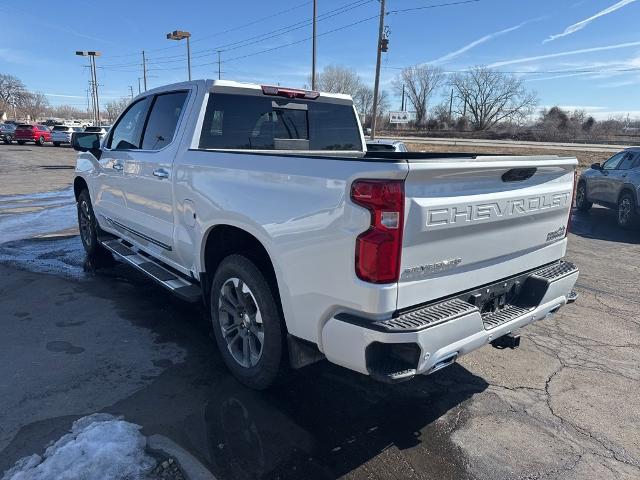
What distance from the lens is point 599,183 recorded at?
11062mm

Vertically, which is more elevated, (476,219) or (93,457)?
(476,219)

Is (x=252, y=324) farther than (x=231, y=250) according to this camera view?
No

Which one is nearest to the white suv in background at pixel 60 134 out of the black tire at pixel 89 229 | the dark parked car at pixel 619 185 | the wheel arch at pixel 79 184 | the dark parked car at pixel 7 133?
the dark parked car at pixel 7 133

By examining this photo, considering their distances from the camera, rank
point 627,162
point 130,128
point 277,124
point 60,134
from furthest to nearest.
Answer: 1. point 60,134
2. point 627,162
3. point 130,128
4. point 277,124

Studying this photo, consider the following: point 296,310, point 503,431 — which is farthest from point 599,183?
point 296,310

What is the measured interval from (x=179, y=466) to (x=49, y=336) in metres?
2.30

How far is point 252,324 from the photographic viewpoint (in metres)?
3.28

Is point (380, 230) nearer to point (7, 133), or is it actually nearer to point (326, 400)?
point (326, 400)

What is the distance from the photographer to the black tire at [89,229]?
247 inches

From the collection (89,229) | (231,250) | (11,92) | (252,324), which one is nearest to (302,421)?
(252,324)

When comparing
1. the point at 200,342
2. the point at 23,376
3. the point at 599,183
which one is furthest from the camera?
the point at 599,183

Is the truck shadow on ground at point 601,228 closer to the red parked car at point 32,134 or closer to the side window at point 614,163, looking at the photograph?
the side window at point 614,163

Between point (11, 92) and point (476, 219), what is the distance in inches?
6312

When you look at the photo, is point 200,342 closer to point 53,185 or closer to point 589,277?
point 589,277
